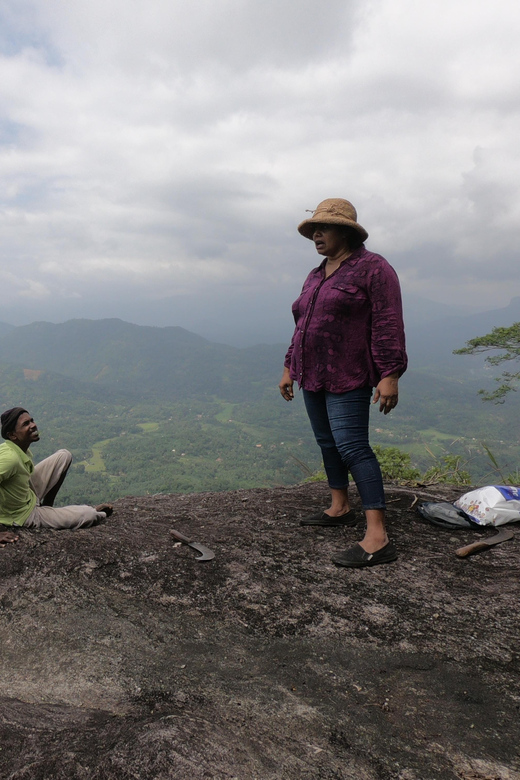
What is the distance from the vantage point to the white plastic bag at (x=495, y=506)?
3818 mm

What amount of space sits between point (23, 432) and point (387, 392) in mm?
2825

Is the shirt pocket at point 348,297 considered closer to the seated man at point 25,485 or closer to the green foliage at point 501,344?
the seated man at point 25,485

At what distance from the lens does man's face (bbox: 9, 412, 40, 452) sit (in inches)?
145

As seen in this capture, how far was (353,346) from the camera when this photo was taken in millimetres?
3359

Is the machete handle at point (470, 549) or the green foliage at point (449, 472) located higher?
the machete handle at point (470, 549)

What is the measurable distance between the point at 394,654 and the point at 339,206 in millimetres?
2915

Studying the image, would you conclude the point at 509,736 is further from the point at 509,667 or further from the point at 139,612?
the point at 139,612

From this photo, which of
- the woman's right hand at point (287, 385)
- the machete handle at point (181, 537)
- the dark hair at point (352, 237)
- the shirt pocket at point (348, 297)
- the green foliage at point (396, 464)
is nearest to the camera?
the shirt pocket at point (348, 297)

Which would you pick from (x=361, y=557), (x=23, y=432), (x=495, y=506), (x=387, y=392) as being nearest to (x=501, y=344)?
(x=495, y=506)

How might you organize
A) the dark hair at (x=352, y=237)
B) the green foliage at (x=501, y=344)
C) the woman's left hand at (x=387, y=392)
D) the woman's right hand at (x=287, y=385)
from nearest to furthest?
the woman's left hand at (x=387, y=392)
the dark hair at (x=352, y=237)
the woman's right hand at (x=287, y=385)
the green foliage at (x=501, y=344)

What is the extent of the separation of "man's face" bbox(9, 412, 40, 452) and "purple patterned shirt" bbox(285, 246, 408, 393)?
226cm

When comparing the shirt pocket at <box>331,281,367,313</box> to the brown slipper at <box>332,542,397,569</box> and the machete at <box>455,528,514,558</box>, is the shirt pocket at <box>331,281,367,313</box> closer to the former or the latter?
the brown slipper at <box>332,542,397,569</box>

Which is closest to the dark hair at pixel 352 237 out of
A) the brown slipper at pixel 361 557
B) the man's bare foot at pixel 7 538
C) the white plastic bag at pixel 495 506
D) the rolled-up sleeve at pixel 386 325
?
the rolled-up sleeve at pixel 386 325

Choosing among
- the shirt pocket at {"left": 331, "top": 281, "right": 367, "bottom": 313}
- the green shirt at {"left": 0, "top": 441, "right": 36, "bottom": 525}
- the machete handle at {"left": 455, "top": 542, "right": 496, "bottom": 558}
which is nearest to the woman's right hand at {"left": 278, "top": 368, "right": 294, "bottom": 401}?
the shirt pocket at {"left": 331, "top": 281, "right": 367, "bottom": 313}
